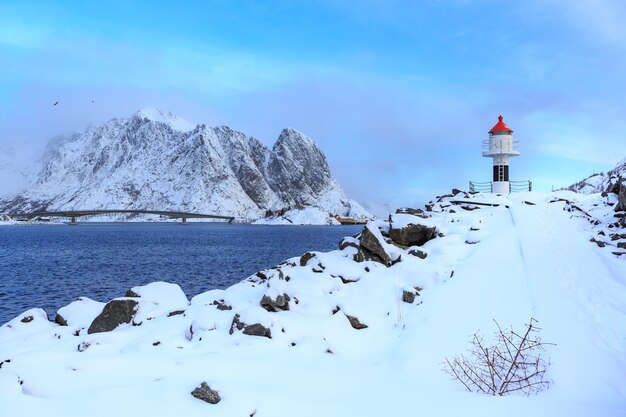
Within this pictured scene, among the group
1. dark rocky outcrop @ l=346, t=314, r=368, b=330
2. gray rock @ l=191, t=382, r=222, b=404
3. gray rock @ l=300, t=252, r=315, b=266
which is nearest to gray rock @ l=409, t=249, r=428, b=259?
gray rock @ l=300, t=252, r=315, b=266

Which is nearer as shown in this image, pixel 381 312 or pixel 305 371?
pixel 305 371

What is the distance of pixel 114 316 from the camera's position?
14656mm

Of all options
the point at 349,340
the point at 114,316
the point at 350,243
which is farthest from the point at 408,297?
the point at 114,316

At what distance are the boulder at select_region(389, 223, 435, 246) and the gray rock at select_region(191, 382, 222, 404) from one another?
16.3 meters

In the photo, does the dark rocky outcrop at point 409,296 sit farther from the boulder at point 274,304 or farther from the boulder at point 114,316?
the boulder at point 114,316

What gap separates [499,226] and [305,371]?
708 inches

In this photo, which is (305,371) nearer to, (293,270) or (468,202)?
(293,270)

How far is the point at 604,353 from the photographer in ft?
33.2

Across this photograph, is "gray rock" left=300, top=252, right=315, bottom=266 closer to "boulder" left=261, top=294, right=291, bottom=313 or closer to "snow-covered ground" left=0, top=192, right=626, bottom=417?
"snow-covered ground" left=0, top=192, right=626, bottom=417

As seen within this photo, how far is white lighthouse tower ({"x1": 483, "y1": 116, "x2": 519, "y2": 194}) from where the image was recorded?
4259cm

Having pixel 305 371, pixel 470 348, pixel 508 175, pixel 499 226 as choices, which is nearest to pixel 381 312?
pixel 470 348

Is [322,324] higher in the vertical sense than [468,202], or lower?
lower

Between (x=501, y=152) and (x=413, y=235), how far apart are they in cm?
2349

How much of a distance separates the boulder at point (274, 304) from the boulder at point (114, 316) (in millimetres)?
4277
